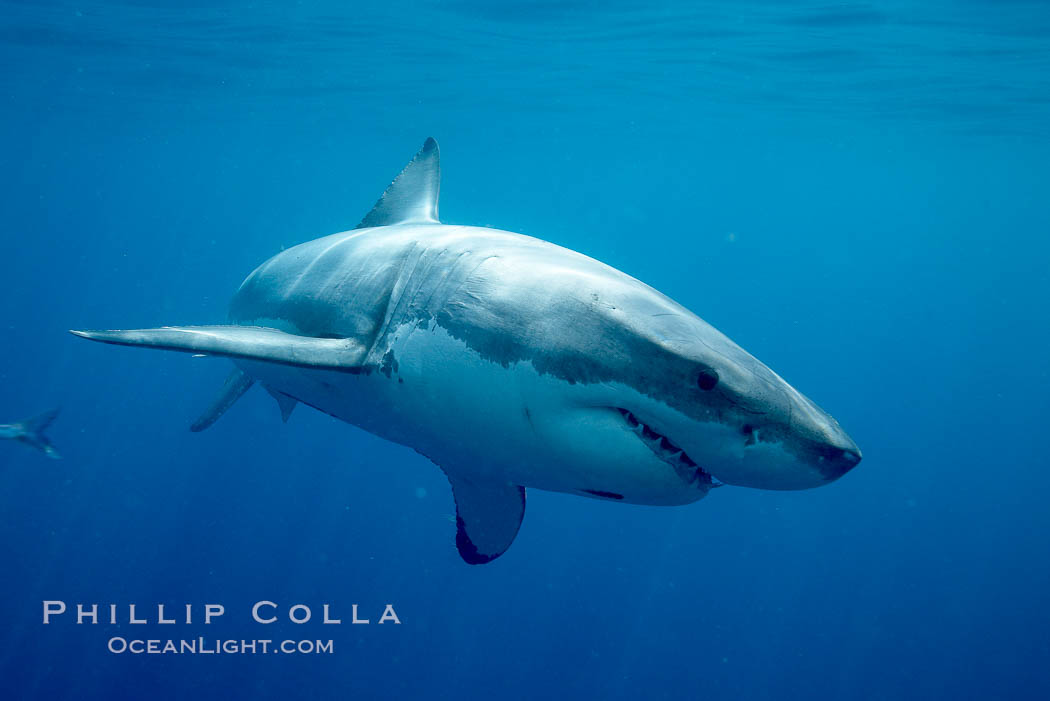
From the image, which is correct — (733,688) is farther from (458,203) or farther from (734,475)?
(458,203)

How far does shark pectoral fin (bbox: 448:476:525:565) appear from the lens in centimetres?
486

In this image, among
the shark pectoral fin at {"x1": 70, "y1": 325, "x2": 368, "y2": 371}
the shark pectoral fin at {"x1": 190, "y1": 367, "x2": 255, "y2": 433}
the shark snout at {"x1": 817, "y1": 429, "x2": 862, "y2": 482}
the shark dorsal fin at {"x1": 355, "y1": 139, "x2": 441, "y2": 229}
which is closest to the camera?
the shark snout at {"x1": 817, "y1": 429, "x2": 862, "y2": 482}

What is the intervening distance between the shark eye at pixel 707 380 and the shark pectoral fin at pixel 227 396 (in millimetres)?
6057

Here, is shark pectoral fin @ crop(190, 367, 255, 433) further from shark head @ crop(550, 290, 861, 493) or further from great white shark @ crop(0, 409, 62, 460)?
shark head @ crop(550, 290, 861, 493)

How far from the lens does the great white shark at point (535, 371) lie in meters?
2.52

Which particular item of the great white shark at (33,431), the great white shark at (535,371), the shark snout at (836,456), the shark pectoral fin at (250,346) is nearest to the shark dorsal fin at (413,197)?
the great white shark at (535,371)

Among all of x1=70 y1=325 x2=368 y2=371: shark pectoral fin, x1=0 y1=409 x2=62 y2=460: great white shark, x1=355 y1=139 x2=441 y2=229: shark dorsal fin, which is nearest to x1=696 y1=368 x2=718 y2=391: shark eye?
x1=70 y1=325 x2=368 y2=371: shark pectoral fin

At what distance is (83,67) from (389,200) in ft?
85.5

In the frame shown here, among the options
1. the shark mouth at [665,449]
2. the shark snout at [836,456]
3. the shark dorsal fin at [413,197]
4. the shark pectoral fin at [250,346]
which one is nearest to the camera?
the shark snout at [836,456]

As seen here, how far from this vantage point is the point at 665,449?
2740 mm

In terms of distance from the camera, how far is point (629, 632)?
2478 centimetres

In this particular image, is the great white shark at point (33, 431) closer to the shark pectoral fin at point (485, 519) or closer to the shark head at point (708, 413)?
the shark pectoral fin at point (485, 519)

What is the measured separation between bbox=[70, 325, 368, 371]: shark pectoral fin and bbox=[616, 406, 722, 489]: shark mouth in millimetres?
1560

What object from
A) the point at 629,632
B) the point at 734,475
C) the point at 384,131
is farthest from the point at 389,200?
the point at 384,131
